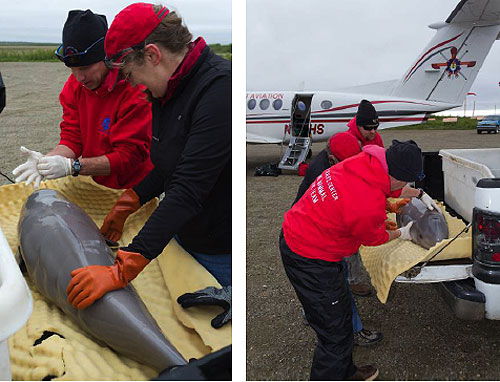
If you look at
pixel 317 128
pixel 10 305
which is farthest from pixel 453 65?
pixel 10 305

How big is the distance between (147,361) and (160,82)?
3.78 feet

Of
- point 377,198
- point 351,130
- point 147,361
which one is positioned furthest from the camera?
point 351,130

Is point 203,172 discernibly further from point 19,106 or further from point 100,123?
point 19,106

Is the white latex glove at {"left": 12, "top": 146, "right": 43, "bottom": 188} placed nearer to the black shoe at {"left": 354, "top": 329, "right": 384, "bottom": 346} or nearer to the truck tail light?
the black shoe at {"left": 354, "top": 329, "right": 384, "bottom": 346}

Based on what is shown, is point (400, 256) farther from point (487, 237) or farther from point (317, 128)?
point (317, 128)

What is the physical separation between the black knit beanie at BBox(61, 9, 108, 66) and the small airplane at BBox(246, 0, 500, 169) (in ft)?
29.2

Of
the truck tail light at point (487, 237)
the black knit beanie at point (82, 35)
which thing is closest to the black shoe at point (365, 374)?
the truck tail light at point (487, 237)

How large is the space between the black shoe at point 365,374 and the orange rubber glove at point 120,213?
1689mm

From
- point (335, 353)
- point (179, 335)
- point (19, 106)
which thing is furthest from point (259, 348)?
point (19, 106)

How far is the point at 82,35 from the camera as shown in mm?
2477

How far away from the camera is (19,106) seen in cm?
1488

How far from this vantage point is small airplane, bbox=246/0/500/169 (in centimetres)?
1182

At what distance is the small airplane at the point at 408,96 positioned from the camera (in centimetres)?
1182

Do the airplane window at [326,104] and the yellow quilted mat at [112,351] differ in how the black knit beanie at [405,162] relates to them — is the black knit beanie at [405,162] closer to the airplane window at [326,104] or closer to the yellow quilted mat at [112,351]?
the yellow quilted mat at [112,351]
